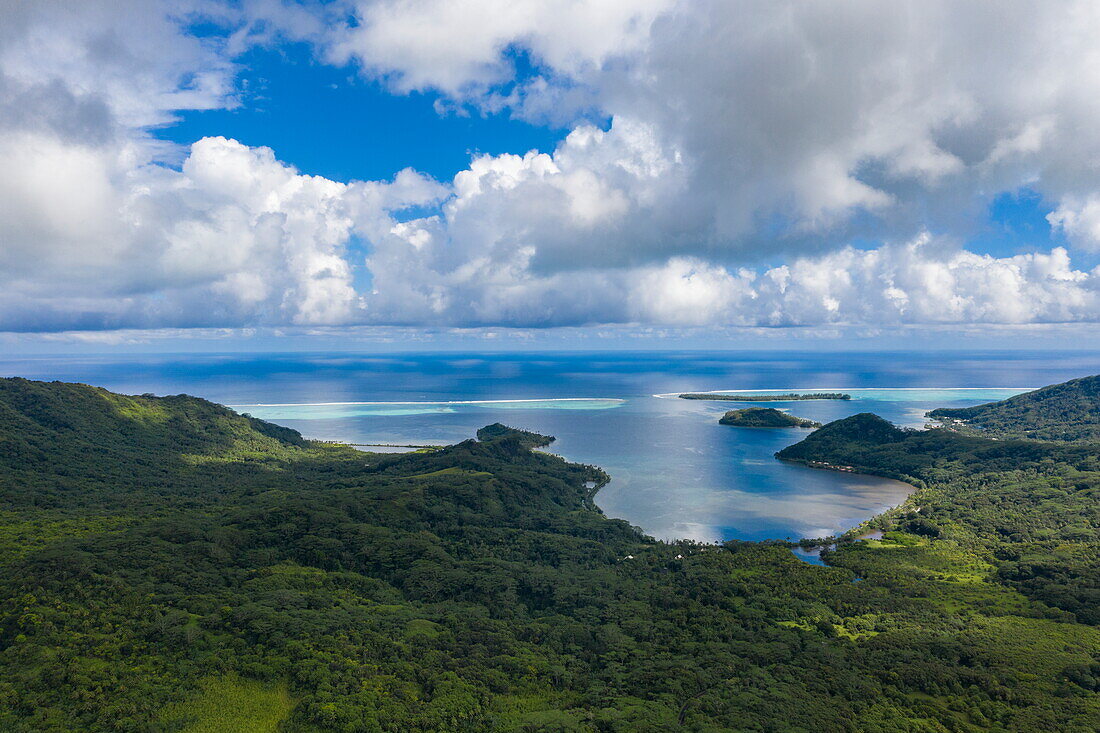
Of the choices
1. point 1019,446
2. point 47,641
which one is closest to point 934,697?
point 47,641

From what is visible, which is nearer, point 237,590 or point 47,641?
point 47,641

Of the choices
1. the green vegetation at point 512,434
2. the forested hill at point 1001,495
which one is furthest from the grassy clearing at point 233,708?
the green vegetation at point 512,434

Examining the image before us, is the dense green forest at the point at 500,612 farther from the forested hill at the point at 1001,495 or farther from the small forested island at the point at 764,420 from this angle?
the small forested island at the point at 764,420

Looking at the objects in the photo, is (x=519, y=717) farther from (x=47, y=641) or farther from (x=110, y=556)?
(x=110, y=556)

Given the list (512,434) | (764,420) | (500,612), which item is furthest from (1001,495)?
(512,434)

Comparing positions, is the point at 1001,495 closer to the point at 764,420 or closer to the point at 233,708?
the point at 764,420

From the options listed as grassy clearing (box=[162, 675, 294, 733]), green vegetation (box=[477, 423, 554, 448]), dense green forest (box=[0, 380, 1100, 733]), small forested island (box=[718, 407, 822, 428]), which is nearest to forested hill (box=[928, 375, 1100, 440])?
small forested island (box=[718, 407, 822, 428])

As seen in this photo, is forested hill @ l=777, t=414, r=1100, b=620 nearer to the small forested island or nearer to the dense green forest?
the dense green forest
